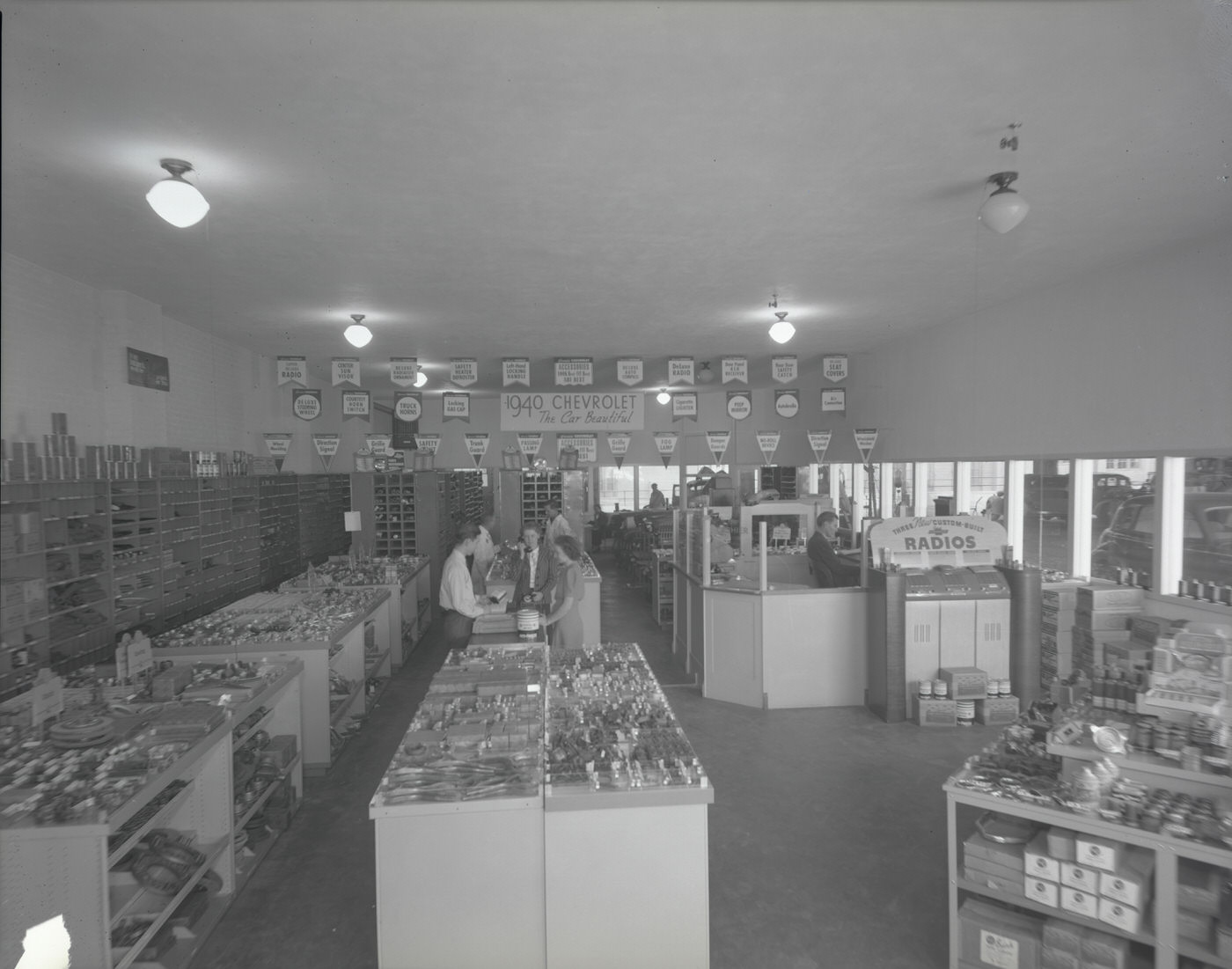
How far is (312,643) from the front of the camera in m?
6.16

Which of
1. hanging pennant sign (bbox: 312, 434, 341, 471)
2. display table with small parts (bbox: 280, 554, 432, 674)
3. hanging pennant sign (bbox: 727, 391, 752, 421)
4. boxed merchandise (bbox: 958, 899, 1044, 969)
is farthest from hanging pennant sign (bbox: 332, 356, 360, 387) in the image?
boxed merchandise (bbox: 958, 899, 1044, 969)

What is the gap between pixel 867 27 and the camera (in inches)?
120

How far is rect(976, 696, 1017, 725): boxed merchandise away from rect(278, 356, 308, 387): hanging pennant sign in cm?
896

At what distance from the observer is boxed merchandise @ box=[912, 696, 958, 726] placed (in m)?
7.11

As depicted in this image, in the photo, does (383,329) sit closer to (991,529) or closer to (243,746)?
(243,746)

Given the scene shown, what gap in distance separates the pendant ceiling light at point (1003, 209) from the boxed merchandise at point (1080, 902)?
11.8 ft

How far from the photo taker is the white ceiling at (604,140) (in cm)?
303

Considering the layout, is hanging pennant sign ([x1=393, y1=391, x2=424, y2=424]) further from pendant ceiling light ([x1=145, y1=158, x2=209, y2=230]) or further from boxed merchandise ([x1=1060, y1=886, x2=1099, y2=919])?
boxed merchandise ([x1=1060, y1=886, x2=1099, y2=919])

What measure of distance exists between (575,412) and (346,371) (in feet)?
10.6

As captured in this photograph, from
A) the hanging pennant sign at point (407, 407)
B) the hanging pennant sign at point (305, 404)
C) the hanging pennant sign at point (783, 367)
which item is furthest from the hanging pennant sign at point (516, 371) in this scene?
the hanging pennant sign at point (783, 367)

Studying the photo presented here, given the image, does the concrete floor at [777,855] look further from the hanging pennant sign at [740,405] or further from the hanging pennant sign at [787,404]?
the hanging pennant sign at [740,405]

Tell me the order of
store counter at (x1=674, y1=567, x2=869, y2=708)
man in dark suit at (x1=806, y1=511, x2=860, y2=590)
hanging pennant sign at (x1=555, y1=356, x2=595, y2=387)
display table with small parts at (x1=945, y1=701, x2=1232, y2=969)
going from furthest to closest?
hanging pennant sign at (x1=555, y1=356, x2=595, y2=387) → man in dark suit at (x1=806, y1=511, x2=860, y2=590) → store counter at (x1=674, y1=567, x2=869, y2=708) → display table with small parts at (x1=945, y1=701, x2=1232, y2=969)

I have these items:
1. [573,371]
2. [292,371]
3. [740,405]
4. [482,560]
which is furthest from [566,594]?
[292,371]

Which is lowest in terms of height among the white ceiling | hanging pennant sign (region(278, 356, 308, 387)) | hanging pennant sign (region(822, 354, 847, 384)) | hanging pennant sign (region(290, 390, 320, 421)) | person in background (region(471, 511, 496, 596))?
person in background (region(471, 511, 496, 596))
